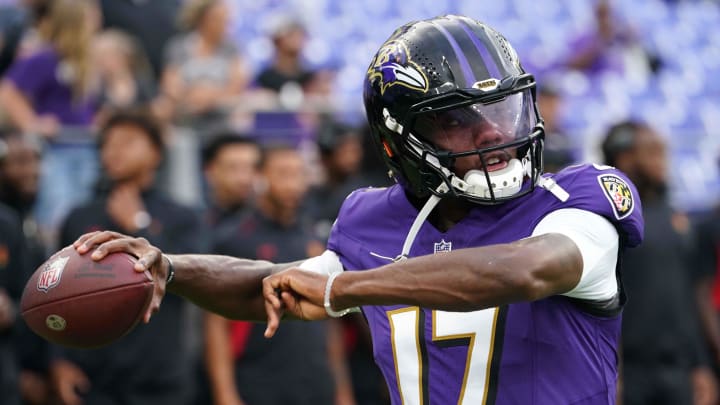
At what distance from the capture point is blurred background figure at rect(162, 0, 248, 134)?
7.74 meters

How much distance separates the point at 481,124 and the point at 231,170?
4.08m

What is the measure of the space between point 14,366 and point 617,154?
3.70 metres

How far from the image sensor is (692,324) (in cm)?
690

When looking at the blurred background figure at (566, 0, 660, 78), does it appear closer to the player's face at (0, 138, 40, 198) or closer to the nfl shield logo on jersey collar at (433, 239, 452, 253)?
the player's face at (0, 138, 40, 198)

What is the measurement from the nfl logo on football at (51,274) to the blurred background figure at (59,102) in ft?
12.6

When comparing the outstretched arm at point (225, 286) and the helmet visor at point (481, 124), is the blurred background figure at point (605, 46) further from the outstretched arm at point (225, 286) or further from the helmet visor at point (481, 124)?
the helmet visor at point (481, 124)

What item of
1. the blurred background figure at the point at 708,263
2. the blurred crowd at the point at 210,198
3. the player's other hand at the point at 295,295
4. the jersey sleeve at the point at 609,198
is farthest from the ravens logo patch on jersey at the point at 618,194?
the blurred background figure at the point at 708,263

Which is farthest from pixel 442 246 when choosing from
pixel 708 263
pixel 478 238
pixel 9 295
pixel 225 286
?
pixel 708 263

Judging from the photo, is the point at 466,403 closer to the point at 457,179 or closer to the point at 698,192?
the point at 457,179

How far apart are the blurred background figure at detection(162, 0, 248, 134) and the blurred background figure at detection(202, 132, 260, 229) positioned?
71 centimetres

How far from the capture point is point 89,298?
9.64 feet

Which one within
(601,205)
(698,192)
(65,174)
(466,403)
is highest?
(601,205)

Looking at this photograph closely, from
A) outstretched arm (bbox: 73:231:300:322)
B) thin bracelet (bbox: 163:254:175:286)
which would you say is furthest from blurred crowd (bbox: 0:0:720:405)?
thin bracelet (bbox: 163:254:175:286)

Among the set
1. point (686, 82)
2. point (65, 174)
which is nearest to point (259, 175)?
point (65, 174)
